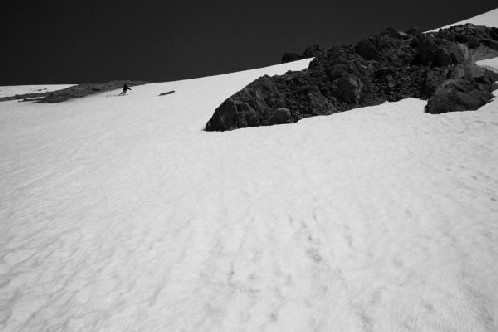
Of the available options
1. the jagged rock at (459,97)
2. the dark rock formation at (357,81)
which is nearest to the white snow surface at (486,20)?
the dark rock formation at (357,81)

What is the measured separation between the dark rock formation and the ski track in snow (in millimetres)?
3249

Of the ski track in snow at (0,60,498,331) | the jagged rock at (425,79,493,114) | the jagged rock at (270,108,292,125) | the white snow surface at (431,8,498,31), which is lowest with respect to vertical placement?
the ski track in snow at (0,60,498,331)

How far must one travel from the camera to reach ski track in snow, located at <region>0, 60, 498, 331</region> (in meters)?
4.74

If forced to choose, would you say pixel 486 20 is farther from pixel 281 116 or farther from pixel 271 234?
pixel 271 234

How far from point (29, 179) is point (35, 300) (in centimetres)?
850

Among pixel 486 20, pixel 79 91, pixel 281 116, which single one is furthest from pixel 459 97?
pixel 79 91

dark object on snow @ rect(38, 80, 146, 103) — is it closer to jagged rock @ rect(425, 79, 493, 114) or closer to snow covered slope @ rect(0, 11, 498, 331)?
snow covered slope @ rect(0, 11, 498, 331)

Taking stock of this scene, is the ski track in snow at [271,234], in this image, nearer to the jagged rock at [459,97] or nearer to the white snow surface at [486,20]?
the jagged rock at [459,97]

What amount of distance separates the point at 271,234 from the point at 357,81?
14.2m

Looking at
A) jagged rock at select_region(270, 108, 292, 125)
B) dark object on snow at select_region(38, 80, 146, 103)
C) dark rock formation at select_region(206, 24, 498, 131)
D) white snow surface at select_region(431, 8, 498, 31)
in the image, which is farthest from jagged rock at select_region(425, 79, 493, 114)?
dark object on snow at select_region(38, 80, 146, 103)

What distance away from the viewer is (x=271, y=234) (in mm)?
6859

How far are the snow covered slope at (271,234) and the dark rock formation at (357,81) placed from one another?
3235mm

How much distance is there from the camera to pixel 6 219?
895 cm

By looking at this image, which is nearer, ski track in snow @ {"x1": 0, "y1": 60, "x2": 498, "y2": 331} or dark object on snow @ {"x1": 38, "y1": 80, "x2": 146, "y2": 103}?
ski track in snow @ {"x1": 0, "y1": 60, "x2": 498, "y2": 331}
